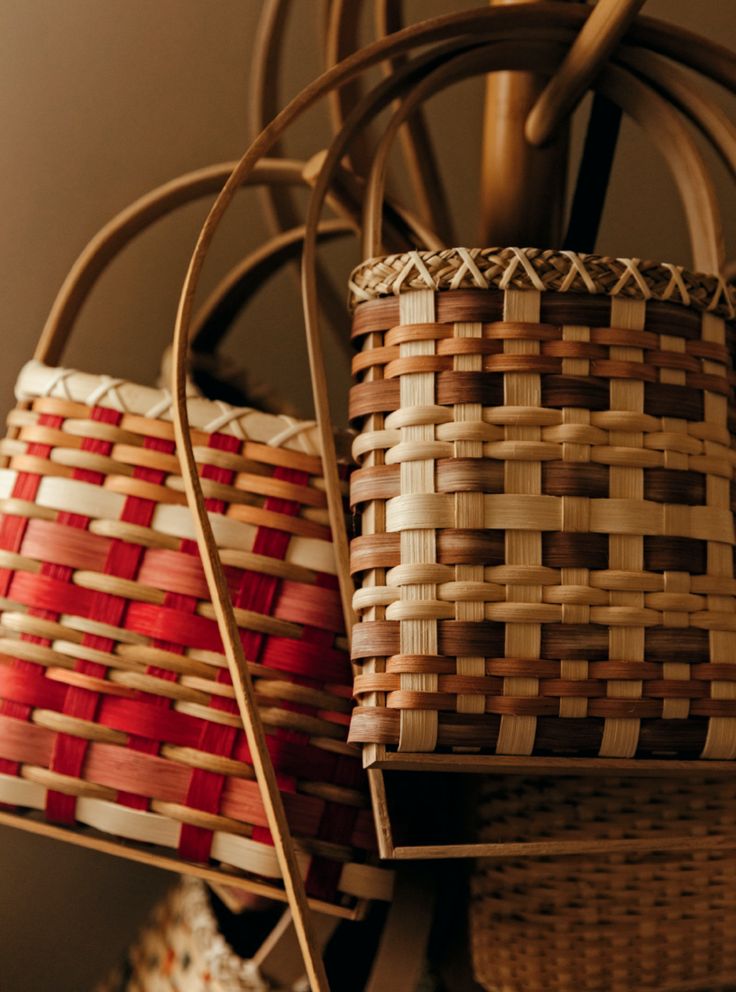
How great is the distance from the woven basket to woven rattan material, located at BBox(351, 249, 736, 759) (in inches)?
3.7

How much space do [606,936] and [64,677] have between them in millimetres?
400

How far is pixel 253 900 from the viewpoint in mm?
705

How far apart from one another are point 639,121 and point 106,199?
21.5 inches

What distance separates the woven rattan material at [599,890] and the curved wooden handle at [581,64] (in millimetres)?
447

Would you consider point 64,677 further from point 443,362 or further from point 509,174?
point 509,174

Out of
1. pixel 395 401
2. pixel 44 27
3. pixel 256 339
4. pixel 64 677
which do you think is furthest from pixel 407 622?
pixel 44 27

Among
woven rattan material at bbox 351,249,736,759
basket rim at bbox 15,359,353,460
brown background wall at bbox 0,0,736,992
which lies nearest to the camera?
woven rattan material at bbox 351,249,736,759

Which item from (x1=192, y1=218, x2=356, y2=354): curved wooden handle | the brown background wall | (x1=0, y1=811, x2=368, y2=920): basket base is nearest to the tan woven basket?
(x1=0, y1=811, x2=368, y2=920): basket base

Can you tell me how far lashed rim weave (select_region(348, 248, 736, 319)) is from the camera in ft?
1.68

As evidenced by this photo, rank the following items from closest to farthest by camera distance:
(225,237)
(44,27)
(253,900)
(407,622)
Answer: (407,622) < (253,900) < (44,27) < (225,237)

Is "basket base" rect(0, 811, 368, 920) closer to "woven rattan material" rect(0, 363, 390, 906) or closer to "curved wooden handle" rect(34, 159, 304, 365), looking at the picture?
"woven rattan material" rect(0, 363, 390, 906)

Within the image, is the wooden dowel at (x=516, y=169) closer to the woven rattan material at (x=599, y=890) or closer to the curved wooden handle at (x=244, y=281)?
the curved wooden handle at (x=244, y=281)

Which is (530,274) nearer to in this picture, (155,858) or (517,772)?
(517,772)

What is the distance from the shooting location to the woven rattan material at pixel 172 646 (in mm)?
585
